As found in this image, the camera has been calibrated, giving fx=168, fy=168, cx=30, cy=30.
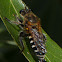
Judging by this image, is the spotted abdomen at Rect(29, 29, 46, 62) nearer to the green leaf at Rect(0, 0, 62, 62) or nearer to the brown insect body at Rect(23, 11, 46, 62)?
the brown insect body at Rect(23, 11, 46, 62)

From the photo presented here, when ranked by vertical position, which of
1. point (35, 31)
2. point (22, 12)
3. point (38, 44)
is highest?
point (22, 12)

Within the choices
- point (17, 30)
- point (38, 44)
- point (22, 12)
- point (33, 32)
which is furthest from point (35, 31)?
point (22, 12)

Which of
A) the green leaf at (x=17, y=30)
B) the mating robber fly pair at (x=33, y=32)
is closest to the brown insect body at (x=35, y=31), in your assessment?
the mating robber fly pair at (x=33, y=32)

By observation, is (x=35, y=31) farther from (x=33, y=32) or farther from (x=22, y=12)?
(x=22, y=12)

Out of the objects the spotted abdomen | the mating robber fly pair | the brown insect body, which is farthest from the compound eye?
the spotted abdomen

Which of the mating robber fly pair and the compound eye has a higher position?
the compound eye
